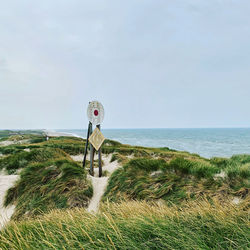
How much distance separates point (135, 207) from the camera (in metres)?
3.08

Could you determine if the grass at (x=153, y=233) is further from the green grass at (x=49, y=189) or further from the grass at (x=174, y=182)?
the green grass at (x=49, y=189)

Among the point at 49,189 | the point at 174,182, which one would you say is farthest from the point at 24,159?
the point at 174,182

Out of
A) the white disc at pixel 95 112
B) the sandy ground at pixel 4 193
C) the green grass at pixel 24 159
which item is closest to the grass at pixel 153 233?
the sandy ground at pixel 4 193

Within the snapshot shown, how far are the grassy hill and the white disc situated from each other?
2157 millimetres

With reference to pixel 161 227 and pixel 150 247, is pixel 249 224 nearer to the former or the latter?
pixel 161 227

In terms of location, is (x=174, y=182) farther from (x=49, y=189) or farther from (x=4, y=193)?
(x=4, y=193)

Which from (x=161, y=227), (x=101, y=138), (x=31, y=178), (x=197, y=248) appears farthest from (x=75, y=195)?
(x=197, y=248)

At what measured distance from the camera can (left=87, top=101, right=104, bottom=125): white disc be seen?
7742 millimetres

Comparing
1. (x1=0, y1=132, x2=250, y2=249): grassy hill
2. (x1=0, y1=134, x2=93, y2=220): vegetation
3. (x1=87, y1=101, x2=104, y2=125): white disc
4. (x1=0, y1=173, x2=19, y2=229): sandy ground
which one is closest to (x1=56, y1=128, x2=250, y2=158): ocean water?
(x1=87, y1=101, x2=104, y2=125): white disc

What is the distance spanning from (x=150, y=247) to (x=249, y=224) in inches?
49.4

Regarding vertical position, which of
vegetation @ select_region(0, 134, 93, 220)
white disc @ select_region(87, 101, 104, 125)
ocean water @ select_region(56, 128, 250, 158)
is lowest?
ocean water @ select_region(56, 128, 250, 158)

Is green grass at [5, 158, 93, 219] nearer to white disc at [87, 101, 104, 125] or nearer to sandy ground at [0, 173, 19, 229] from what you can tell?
sandy ground at [0, 173, 19, 229]

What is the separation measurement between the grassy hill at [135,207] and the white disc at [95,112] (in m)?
2.16

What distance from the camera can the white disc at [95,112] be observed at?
25.4ft
